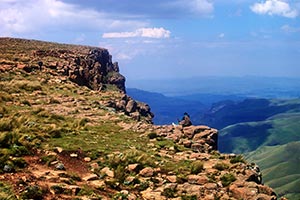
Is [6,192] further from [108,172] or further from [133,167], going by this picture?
[133,167]

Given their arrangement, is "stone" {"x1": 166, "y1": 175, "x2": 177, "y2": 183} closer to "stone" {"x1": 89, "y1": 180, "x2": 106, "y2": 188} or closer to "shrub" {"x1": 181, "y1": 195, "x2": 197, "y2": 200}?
"shrub" {"x1": 181, "y1": 195, "x2": 197, "y2": 200}

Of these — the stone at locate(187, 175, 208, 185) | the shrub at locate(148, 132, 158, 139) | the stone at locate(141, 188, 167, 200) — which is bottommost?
the stone at locate(141, 188, 167, 200)

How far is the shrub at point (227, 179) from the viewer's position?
19.7m

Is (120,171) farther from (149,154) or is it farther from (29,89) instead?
(29,89)

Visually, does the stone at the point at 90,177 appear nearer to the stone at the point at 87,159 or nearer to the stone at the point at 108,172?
the stone at the point at 108,172

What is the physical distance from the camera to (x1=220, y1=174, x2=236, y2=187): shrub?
1970 cm

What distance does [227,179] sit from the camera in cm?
2011

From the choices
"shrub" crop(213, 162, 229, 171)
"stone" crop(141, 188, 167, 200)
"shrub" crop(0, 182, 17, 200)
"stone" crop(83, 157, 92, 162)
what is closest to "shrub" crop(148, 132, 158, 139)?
"shrub" crop(213, 162, 229, 171)

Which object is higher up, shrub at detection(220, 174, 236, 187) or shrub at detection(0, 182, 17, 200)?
shrub at detection(0, 182, 17, 200)

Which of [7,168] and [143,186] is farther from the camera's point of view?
[143,186]

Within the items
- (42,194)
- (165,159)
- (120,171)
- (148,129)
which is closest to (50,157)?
(120,171)

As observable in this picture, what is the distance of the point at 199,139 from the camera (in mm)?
30797

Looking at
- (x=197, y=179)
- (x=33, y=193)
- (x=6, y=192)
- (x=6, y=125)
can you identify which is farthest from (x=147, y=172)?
(x=6, y=125)

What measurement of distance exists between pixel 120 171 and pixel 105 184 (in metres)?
1.77
